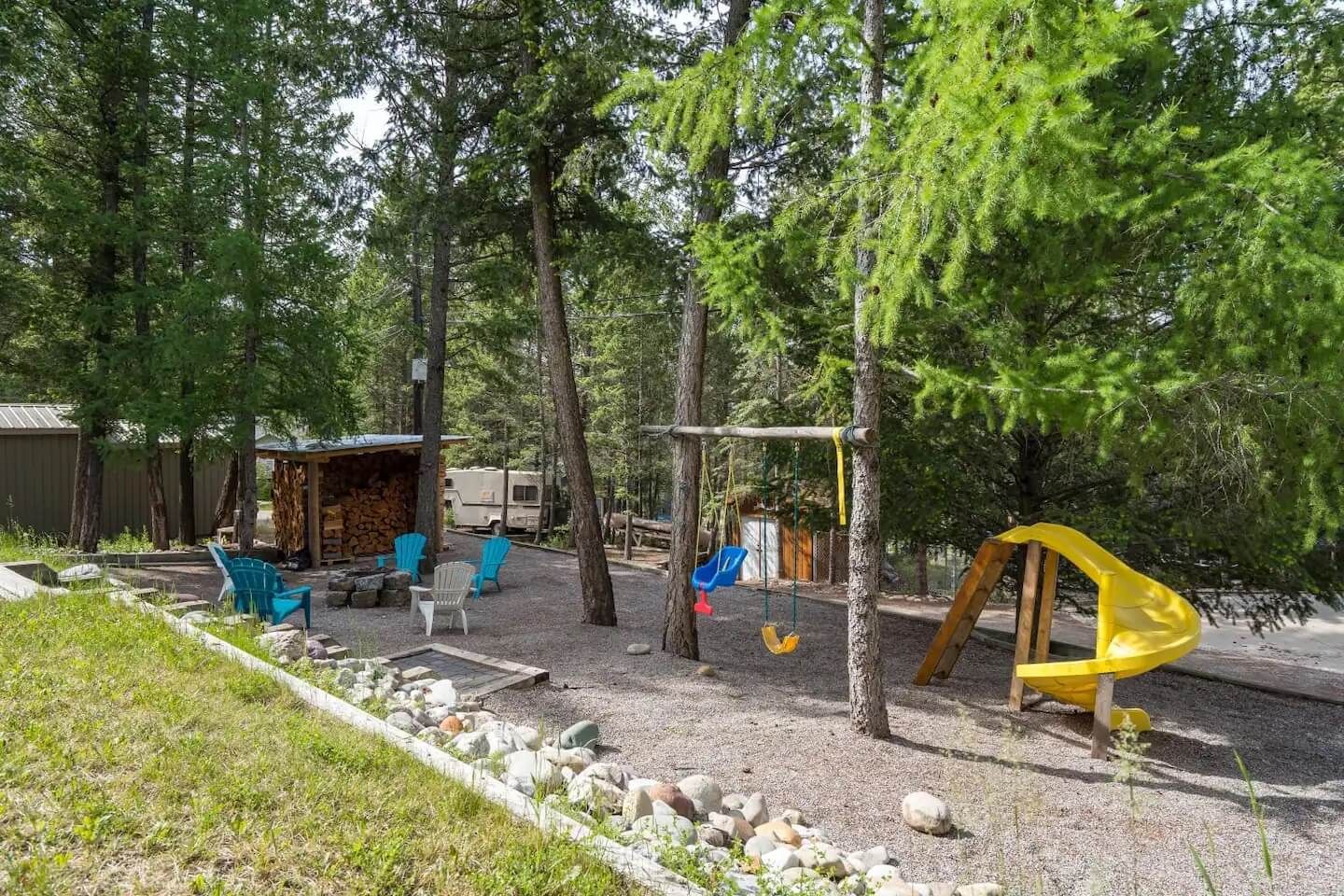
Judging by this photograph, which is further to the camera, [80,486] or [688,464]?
[80,486]

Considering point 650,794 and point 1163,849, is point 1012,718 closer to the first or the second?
point 1163,849

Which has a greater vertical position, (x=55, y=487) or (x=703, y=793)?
(x=55, y=487)

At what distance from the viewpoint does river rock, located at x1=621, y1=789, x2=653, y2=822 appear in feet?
10.0

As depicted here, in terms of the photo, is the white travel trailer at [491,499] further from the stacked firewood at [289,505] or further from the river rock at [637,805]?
the river rock at [637,805]

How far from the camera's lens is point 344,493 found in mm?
12344

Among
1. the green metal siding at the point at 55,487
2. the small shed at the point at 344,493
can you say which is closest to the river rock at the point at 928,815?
the small shed at the point at 344,493

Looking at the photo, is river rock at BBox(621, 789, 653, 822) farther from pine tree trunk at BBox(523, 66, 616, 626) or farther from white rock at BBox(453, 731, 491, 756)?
pine tree trunk at BBox(523, 66, 616, 626)

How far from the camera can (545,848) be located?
260 centimetres

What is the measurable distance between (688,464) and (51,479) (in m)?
12.4

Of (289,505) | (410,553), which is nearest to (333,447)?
(289,505)

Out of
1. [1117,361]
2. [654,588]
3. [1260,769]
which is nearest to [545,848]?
[1117,361]

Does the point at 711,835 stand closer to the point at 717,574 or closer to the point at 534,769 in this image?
the point at 534,769

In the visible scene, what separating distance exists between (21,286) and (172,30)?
3.64m

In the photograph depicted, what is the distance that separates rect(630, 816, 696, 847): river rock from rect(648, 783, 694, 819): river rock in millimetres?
227
